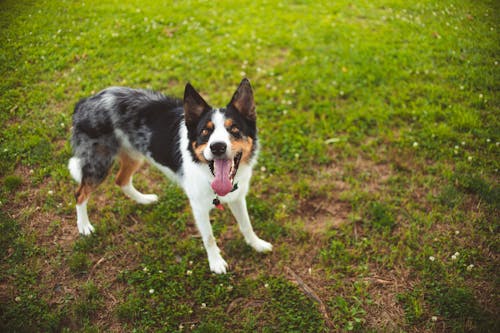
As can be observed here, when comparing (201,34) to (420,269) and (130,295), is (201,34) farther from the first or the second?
(420,269)

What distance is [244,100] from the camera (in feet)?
11.1

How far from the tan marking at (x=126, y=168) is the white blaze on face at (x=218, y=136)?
1.77 m

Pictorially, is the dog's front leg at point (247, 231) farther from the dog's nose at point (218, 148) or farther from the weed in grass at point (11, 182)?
the weed in grass at point (11, 182)

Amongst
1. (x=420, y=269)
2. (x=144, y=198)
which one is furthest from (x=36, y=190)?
(x=420, y=269)

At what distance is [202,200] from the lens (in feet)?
11.9

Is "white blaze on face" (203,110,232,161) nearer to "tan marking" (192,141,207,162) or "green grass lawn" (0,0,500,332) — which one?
"tan marking" (192,141,207,162)

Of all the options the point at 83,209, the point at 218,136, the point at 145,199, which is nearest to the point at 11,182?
the point at 83,209

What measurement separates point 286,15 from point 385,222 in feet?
20.7

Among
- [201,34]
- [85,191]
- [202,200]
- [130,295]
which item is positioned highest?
[201,34]

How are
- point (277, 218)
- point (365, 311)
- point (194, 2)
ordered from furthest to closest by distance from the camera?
point (194, 2) → point (277, 218) → point (365, 311)

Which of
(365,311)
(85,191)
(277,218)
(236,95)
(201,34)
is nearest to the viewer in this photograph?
(236,95)

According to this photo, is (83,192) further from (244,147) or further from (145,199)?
(244,147)

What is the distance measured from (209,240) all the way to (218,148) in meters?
1.39

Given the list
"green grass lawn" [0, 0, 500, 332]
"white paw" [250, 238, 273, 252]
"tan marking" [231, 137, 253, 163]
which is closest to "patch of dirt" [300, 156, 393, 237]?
"green grass lawn" [0, 0, 500, 332]
